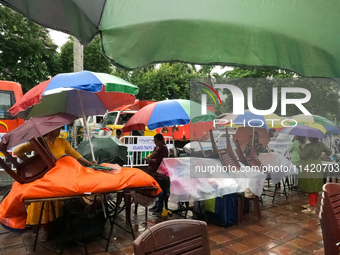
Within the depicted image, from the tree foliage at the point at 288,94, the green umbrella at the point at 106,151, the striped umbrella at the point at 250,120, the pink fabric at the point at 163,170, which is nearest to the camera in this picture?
the tree foliage at the point at 288,94

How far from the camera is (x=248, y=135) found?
5.25 metres

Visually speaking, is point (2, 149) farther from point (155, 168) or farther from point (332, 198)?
point (332, 198)

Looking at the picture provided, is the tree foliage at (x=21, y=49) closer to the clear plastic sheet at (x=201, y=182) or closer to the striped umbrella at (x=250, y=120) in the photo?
the clear plastic sheet at (x=201, y=182)

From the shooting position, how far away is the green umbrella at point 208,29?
1.26 m

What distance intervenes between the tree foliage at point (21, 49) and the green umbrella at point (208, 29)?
32.6 ft

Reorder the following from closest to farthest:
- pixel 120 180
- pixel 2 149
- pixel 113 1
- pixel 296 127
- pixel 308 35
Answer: pixel 113 1
pixel 308 35
pixel 2 149
pixel 120 180
pixel 296 127

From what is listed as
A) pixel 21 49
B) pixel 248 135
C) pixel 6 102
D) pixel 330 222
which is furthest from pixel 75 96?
pixel 21 49

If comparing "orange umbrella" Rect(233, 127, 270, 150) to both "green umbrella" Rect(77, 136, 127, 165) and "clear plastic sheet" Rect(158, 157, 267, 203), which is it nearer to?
"clear plastic sheet" Rect(158, 157, 267, 203)

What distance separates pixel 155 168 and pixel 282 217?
2599 mm

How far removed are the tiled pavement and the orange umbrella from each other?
1.42 meters

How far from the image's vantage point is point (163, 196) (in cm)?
479

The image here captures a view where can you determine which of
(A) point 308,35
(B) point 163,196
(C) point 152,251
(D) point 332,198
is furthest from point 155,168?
(A) point 308,35

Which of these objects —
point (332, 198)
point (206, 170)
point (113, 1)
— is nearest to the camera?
point (113, 1)

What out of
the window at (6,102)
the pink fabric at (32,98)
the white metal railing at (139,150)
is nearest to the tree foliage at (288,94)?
the pink fabric at (32,98)
